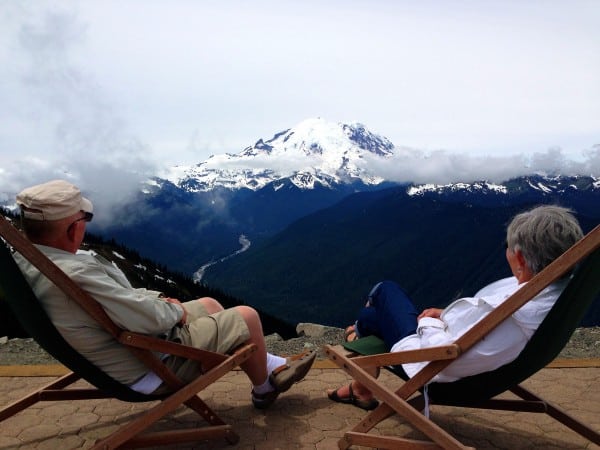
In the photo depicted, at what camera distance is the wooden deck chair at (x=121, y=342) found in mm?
2954

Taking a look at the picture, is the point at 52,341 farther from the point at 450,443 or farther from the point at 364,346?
the point at 450,443

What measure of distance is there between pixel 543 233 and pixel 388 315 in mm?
1311

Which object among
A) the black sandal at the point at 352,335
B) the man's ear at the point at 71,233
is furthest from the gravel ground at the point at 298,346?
the man's ear at the point at 71,233

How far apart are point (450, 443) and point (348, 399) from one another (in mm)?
1554

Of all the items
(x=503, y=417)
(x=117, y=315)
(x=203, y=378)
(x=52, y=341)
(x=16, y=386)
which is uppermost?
(x=117, y=315)

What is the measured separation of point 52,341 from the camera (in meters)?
3.17

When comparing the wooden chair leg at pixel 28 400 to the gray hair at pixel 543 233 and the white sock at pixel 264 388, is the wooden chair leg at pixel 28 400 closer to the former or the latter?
the white sock at pixel 264 388

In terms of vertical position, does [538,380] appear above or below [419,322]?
below

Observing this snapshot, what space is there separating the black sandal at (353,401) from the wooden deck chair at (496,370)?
0.81 meters

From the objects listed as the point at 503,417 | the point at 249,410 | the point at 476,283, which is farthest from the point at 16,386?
the point at 476,283

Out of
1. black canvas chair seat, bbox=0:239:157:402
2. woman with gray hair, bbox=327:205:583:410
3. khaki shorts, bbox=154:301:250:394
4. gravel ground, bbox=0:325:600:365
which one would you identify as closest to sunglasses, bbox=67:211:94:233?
black canvas chair seat, bbox=0:239:157:402

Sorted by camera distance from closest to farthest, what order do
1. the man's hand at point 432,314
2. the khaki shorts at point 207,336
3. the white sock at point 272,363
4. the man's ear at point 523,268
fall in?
the man's ear at point 523,268 < the khaki shorts at point 207,336 < the man's hand at point 432,314 < the white sock at point 272,363

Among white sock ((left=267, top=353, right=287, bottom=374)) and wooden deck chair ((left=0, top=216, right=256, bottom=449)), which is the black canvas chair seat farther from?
white sock ((left=267, top=353, right=287, bottom=374))

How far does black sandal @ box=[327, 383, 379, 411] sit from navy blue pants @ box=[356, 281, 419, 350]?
2.04 feet
